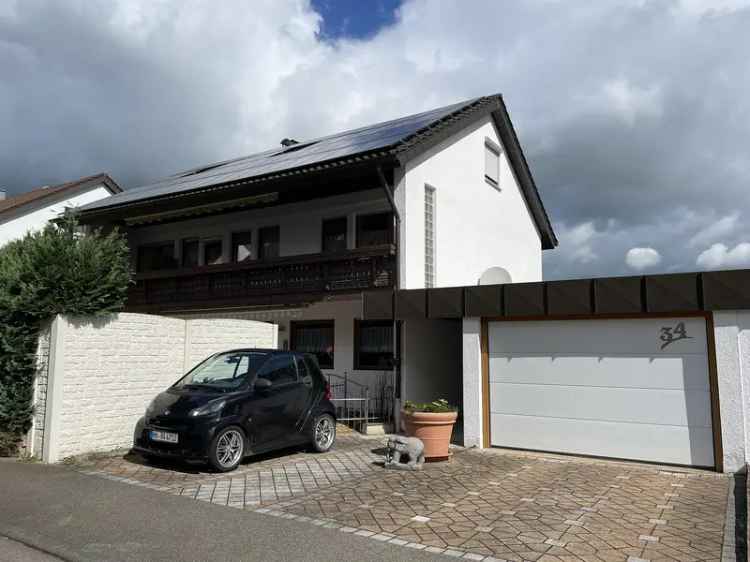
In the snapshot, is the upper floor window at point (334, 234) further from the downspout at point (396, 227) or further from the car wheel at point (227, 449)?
the car wheel at point (227, 449)

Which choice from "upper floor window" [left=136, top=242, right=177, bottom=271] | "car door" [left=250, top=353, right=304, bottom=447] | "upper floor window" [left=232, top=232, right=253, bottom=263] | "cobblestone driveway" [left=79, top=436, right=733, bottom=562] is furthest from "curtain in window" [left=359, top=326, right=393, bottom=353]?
"upper floor window" [left=136, top=242, right=177, bottom=271]

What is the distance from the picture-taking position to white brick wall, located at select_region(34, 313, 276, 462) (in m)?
9.12

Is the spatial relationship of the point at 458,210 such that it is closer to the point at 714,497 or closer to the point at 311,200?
the point at 311,200

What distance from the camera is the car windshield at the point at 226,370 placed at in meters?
8.91

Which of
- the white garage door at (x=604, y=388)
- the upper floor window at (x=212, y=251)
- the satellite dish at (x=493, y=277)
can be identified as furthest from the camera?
the upper floor window at (x=212, y=251)

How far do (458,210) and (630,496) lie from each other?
1002 centimetres

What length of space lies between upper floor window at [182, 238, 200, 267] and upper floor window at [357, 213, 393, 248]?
635 cm

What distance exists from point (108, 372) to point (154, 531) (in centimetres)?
468

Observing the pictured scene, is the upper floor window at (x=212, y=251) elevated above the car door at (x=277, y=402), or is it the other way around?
the upper floor window at (x=212, y=251)

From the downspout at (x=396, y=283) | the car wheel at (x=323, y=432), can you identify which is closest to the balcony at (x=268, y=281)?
the downspout at (x=396, y=283)

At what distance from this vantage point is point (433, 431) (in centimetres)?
946

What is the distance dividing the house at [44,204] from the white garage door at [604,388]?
69.0 ft

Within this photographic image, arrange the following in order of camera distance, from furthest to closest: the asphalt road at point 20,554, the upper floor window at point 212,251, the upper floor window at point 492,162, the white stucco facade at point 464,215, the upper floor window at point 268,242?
the upper floor window at point 212,251
the upper floor window at point 492,162
the upper floor window at point 268,242
the white stucco facade at point 464,215
the asphalt road at point 20,554

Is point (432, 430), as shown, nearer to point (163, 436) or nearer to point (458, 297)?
point (458, 297)
